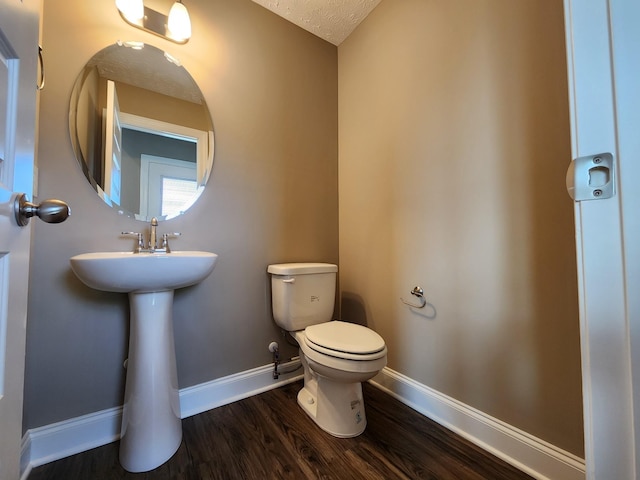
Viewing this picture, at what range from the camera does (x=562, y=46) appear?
93 centimetres

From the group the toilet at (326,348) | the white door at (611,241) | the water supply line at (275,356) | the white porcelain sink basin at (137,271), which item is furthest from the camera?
the water supply line at (275,356)

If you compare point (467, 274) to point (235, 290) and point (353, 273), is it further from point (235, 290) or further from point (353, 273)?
point (235, 290)

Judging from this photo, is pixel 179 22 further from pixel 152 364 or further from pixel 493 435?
pixel 493 435

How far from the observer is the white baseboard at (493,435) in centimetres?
94

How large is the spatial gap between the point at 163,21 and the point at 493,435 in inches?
98.5

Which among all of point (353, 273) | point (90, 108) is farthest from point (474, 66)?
point (90, 108)

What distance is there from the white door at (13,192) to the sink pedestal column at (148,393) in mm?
613

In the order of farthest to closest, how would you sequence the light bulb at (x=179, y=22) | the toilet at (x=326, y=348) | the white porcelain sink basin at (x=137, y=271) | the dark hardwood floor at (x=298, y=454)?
the light bulb at (x=179, y=22), the toilet at (x=326, y=348), the dark hardwood floor at (x=298, y=454), the white porcelain sink basin at (x=137, y=271)

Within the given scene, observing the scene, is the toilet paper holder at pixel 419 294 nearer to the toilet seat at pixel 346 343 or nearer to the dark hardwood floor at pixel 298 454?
the toilet seat at pixel 346 343

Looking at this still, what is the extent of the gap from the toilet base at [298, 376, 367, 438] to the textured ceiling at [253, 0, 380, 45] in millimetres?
2195

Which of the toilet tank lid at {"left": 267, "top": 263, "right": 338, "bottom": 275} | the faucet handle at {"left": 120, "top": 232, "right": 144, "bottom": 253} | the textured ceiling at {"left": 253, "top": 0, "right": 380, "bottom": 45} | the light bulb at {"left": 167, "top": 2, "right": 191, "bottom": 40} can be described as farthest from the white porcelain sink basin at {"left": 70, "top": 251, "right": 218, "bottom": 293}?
the textured ceiling at {"left": 253, "top": 0, "right": 380, "bottom": 45}

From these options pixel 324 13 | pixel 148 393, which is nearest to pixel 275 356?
pixel 148 393

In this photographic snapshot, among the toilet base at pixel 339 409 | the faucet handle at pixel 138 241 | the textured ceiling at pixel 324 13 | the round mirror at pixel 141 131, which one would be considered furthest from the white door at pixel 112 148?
the toilet base at pixel 339 409

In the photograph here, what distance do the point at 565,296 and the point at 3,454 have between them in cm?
147
